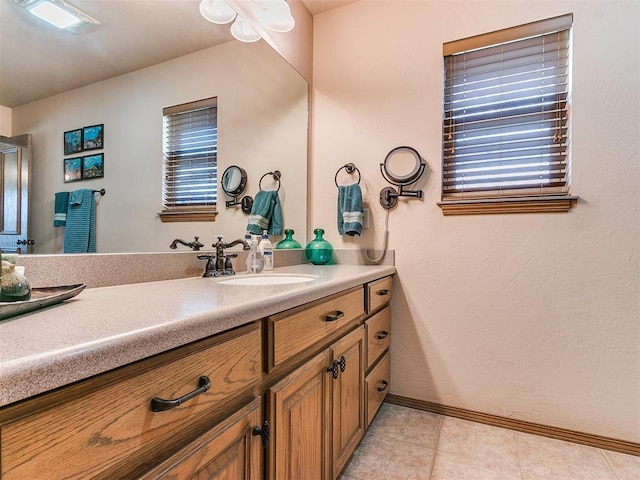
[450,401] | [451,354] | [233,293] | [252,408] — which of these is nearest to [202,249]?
[233,293]

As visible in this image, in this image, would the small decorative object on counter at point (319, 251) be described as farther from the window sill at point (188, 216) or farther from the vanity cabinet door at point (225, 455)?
the vanity cabinet door at point (225, 455)

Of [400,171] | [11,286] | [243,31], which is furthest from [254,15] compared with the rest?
[11,286]

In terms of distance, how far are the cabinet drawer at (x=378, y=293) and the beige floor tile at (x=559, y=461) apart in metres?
0.89

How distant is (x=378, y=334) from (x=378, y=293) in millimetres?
209

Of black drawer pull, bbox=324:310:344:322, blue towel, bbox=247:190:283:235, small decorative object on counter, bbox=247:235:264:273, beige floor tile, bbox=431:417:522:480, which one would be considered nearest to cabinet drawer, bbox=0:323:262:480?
black drawer pull, bbox=324:310:344:322

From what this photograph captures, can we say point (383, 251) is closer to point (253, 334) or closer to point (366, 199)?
point (366, 199)

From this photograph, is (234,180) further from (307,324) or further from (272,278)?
(307,324)

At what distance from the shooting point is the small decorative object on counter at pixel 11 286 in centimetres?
60

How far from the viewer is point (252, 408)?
0.76m

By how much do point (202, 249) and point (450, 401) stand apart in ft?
5.04

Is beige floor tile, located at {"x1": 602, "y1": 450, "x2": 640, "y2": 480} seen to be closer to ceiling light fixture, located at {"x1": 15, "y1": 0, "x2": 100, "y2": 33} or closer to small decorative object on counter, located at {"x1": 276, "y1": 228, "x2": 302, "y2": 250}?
small decorative object on counter, located at {"x1": 276, "y1": 228, "x2": 302, "y2": 250}

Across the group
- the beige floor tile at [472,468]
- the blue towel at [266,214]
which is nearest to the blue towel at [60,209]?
the blue towel at [266,214]

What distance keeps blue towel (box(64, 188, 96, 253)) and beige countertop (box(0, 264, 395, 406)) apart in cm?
13

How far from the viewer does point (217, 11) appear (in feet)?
4.85
